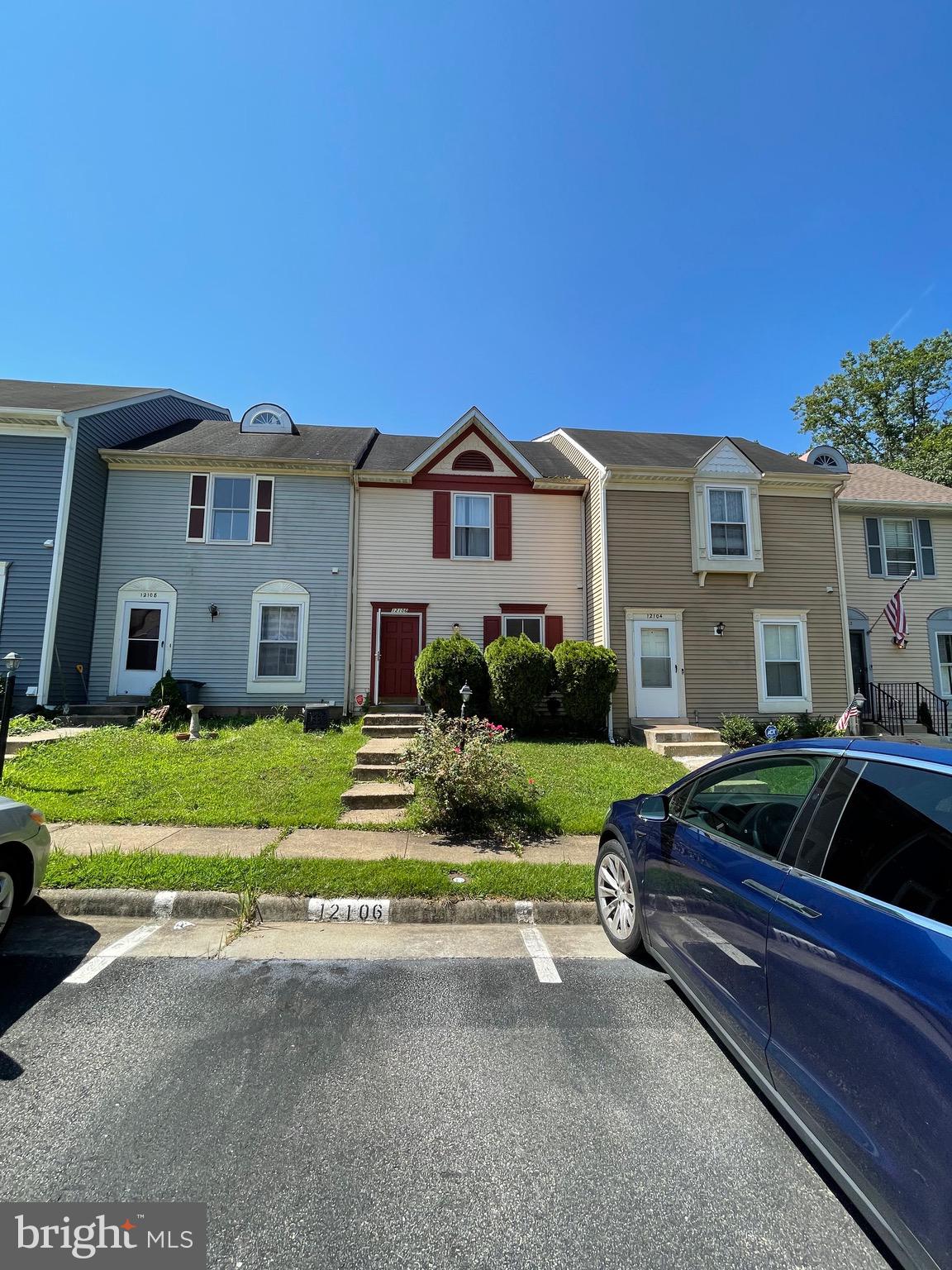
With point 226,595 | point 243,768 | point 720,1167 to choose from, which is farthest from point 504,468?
point 720,1167

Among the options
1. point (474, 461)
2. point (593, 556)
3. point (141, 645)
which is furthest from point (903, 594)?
point (141, 645)

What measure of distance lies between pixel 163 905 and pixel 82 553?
11713 mm

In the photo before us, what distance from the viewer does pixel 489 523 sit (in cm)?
1420

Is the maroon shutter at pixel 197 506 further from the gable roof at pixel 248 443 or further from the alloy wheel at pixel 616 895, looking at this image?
the alloy wheel at pixel 616 895

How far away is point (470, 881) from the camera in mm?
4629

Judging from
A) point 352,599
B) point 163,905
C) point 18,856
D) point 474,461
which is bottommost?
point 163,905

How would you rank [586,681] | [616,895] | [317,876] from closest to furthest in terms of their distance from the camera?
[616,895], [317,876], [586,681]

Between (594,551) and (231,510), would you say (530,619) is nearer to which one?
(594,551)

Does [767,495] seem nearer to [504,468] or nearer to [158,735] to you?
[504,468]

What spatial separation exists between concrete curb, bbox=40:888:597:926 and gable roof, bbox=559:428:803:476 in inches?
448

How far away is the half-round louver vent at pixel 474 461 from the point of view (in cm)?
1421

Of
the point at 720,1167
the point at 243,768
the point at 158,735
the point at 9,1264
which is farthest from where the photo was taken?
the point at 158,735

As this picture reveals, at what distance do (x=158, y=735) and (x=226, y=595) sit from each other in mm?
4167

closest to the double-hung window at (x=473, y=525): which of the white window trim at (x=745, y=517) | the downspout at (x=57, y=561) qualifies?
the white window trim at (x=745, y=517)
